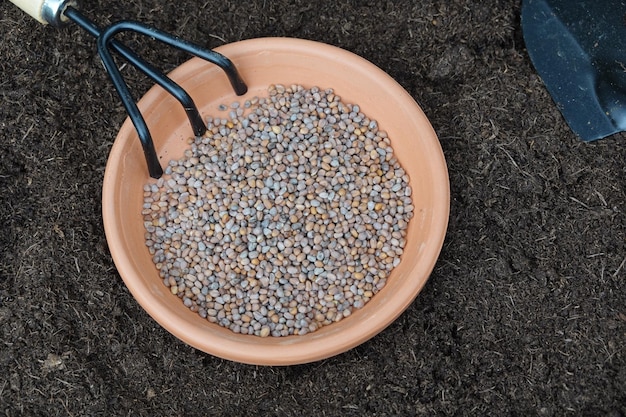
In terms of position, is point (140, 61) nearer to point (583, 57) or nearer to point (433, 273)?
point (433, 273)

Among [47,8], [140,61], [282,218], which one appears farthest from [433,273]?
[47,8]

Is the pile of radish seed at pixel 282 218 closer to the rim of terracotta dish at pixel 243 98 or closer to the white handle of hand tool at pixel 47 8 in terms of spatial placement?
the rim of terracotta dish at pixel 243 98

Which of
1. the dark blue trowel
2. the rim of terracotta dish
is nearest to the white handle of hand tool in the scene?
the rim of terracotta dish

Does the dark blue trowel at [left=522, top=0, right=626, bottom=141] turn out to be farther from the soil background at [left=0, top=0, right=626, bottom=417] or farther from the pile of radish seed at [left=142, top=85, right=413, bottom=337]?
the pile of radish seed at [left=142, top=85, right=413, bottom=337]

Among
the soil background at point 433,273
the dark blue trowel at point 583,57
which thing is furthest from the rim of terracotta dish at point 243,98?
the dark blue trowel at point 583,57

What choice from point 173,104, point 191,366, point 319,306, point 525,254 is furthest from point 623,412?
point 173,104
